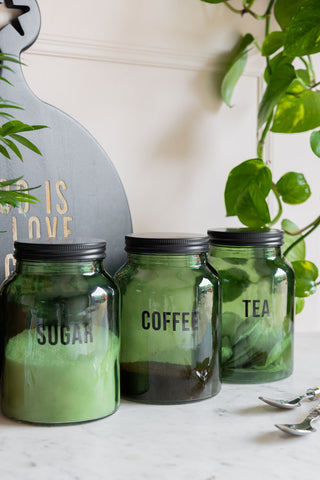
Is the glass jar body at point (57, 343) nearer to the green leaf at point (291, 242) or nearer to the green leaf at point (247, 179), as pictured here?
the green leaf at point (247, 179)

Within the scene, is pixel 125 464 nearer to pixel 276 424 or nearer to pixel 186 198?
pixel 276 424

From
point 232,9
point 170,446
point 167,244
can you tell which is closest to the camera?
point 170,446

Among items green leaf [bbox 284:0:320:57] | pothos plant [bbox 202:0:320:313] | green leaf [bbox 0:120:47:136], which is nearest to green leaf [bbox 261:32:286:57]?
pothos plant [bbox 202:0:320:313]

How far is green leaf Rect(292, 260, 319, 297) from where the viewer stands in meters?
1.05

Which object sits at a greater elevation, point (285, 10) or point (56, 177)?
point (285, 10)

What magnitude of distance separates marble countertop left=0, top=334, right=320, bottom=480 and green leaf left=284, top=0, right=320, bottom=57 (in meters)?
0.51

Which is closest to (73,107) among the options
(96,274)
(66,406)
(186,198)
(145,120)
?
(145,120)

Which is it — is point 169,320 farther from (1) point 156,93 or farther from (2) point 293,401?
(1) point 156,93

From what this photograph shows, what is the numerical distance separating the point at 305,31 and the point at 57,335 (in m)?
0.57

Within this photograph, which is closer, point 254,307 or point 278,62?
point 254,307

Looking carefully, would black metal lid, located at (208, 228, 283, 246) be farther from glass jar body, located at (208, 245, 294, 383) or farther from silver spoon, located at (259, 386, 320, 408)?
silver spoon, located at (259, 386, 320, 408)

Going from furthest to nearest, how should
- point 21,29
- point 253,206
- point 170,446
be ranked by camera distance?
1. point 253,206
2. point 21,29
3. point 170,446

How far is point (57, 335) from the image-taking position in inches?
26.0

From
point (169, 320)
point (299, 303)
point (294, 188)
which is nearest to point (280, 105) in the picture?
point (294, 188)
